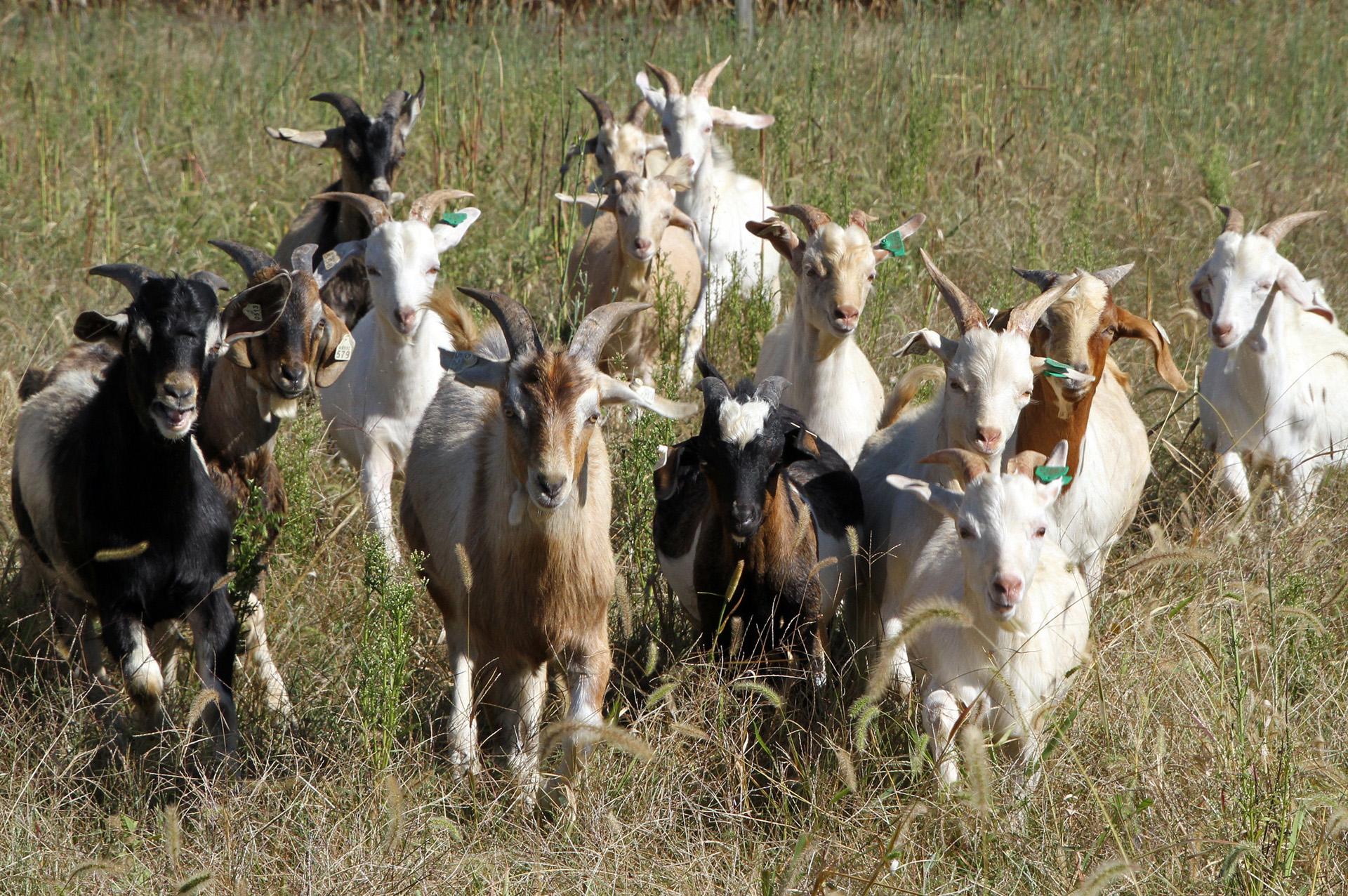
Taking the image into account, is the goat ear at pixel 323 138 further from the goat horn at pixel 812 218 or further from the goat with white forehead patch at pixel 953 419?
the goat with white forehead patch at pixel 953 419

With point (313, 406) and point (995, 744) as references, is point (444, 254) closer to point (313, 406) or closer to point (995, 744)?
point (313, 406)

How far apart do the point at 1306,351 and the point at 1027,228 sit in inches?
112

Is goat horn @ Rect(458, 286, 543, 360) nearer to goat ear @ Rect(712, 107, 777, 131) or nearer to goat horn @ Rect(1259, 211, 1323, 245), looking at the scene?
goat horn @ Rect(1259, 211, 1323, 245)

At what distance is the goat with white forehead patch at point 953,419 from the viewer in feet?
16.0

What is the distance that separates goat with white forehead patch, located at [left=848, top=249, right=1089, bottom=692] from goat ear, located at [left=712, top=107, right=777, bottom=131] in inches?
160

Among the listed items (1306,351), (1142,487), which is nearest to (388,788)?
(1142,487)

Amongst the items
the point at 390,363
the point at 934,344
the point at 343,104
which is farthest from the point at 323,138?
the point at 934,344

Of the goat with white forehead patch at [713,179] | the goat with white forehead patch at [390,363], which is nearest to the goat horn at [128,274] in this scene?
the goat with white forehead patch at [390,363]

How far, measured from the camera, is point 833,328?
5844mm

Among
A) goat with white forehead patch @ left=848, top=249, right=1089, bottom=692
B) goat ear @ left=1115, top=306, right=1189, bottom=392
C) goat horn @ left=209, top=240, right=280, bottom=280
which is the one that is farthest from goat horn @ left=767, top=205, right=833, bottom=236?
goat horn @ left=209, top=240, right=280, bottom=280

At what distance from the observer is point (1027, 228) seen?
931 centimetres

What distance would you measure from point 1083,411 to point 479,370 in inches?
95.5

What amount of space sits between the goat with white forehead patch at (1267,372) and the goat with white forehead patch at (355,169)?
4.43m

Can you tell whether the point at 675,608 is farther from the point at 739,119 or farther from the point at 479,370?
the point at 739,119
